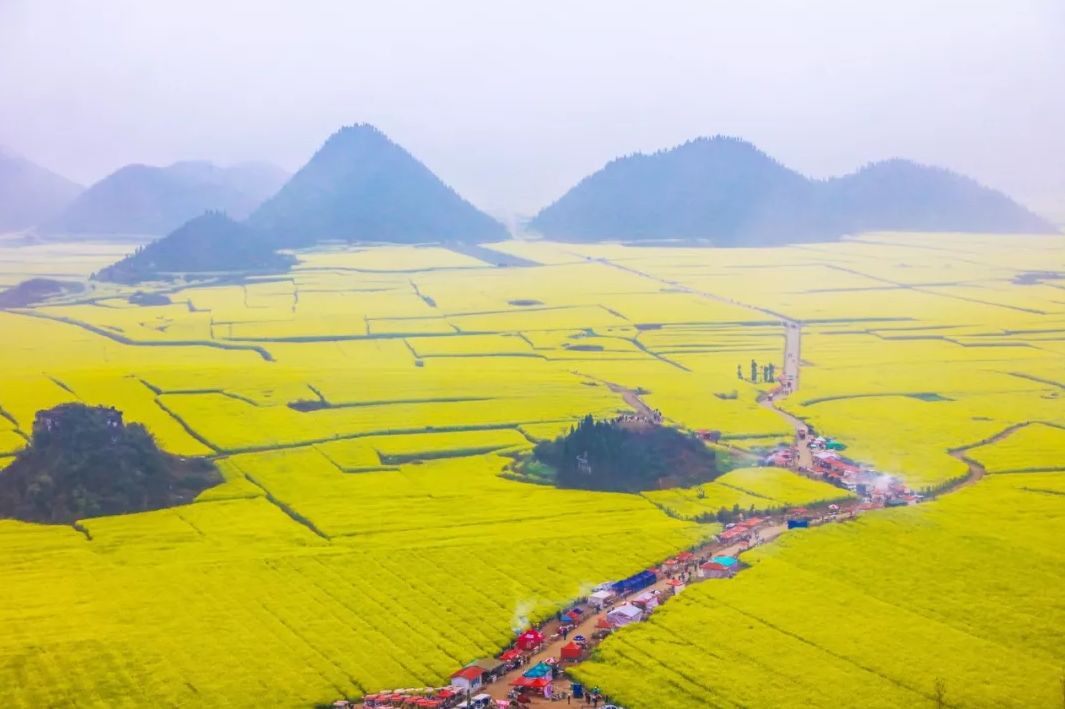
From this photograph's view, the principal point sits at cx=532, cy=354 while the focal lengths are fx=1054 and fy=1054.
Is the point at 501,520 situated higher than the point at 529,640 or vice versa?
the point at 501,520

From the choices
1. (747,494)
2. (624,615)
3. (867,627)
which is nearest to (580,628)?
(624,615)

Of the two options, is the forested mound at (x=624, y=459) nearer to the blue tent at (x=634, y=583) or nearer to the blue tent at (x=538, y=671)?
the blue tent at (x=634, y=583)

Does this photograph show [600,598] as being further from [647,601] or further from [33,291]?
[33,291]

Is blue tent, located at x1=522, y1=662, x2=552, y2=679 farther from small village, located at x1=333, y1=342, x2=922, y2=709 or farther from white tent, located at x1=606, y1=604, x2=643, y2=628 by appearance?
white tent, located at x1=606, y1=604, x2=643, y2=628

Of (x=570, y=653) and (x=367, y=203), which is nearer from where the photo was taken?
(x=570, y=653)

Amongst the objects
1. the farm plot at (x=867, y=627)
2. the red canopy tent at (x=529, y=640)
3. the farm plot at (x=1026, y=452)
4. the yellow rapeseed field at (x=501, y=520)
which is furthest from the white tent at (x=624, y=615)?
the farm plot at (x=1026, y=452)
